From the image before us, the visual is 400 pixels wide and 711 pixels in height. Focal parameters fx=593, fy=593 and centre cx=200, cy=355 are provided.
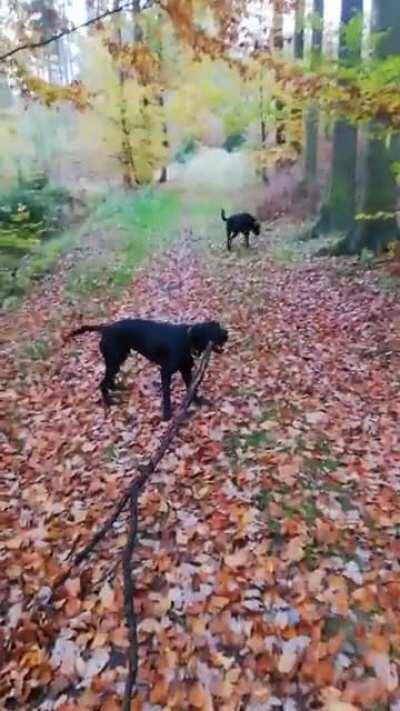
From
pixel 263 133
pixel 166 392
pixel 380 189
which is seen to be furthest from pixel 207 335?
pixel 263 133

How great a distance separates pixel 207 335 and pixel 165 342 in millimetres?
462

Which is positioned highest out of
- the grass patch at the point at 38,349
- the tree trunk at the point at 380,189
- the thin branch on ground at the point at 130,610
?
the tree trunk at the point at 380,189

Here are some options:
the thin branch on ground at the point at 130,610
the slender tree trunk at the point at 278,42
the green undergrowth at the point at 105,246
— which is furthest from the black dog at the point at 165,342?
the slender tree trunk at the point at 278,42

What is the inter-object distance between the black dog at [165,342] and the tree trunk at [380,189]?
6.14 metres

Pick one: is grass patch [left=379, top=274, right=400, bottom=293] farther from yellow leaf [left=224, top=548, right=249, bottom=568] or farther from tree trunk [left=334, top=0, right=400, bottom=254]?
yellow leaf [left=224, top=548, right=249, bottom=568]

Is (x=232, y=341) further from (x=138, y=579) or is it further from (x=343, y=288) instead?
(x=138, y=579)

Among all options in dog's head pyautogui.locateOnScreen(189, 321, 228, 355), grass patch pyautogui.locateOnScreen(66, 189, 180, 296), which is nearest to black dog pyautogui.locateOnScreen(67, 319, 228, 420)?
dog's head pyautogui.locateOnScreen(189, 321, 228, 355)

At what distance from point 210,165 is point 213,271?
58.4 ft

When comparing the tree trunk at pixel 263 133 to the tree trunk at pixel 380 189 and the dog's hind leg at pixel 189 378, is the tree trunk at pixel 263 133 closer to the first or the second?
the tree trunk at pixel 380 189

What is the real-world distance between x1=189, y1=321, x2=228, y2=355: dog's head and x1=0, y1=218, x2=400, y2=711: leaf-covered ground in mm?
806

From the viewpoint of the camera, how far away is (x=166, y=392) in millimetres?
6215

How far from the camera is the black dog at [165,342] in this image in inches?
235

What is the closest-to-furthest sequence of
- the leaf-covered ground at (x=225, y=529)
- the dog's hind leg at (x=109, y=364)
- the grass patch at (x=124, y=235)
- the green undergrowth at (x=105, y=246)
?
the leaf-covered ground at (x=225, y=529) → the dog's hind leg at (x=109, y=364) → the green undergrowth at (x=105, y=246) → the grass patch at (x=124, y=235)

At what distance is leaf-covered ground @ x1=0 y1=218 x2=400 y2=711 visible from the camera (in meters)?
3.38
